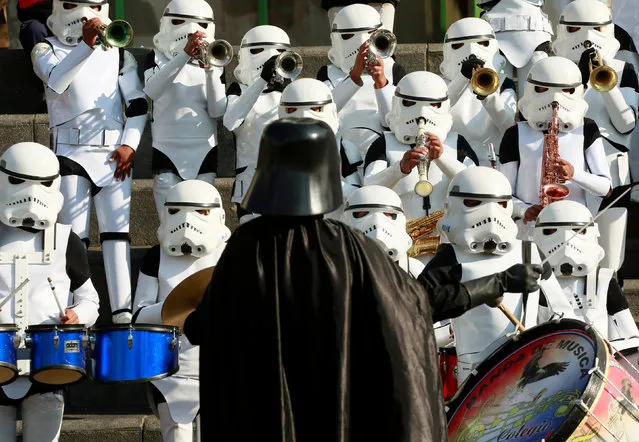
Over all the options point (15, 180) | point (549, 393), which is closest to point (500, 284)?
point (549, 393)

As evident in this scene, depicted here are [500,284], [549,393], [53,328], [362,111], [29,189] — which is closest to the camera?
[500,284]

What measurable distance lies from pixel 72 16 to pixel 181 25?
69 centimetres

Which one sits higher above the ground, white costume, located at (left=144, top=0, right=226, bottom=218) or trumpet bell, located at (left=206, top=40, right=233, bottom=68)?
trumpet bell, located at (left=206, top=40, right=233, bottom=68)

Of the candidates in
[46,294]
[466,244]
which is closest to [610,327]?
[466,244]

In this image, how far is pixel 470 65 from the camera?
11.5 meters

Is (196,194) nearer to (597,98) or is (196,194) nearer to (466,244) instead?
(466,244)

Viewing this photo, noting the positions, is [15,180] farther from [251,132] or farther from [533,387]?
[533,387]

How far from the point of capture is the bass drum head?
739 centimetres

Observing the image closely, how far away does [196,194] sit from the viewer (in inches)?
396

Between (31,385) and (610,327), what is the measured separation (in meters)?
3.01

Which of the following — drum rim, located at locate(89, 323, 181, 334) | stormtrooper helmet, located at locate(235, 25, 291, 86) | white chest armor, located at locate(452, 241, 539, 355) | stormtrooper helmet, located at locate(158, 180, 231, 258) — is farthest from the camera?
stormtrooper helmet, located at locate(235, 25, 291, 86)

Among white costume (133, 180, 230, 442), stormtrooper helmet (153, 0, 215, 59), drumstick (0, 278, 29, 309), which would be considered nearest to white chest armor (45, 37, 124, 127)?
stormtrooper helmet (153, 0, 215, 59)

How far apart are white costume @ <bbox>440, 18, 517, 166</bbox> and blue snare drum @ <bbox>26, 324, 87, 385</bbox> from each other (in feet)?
11.5

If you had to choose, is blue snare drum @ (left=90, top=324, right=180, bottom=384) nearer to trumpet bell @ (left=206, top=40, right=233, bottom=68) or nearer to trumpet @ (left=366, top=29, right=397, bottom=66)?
trumpet bell @ (left=206, top=40, right=233, bottom=68)
